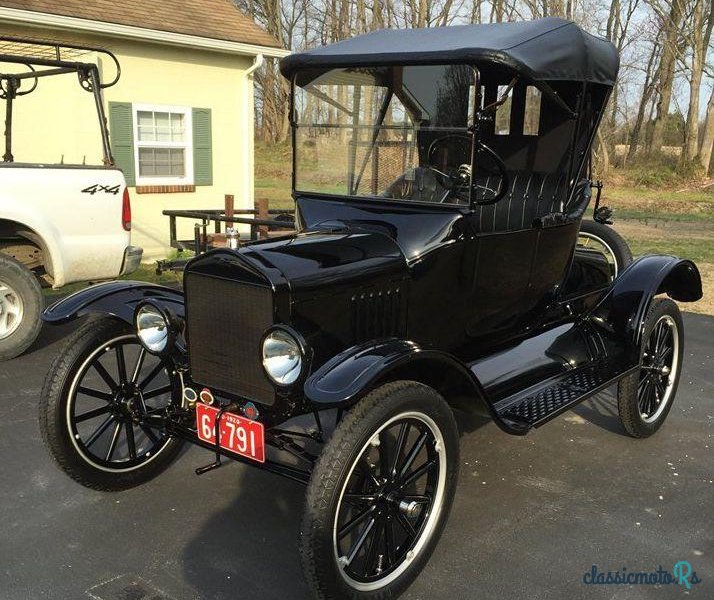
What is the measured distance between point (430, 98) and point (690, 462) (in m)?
2.49

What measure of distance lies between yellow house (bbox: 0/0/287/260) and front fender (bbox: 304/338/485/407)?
23.6 feet

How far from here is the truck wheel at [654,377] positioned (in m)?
4.04

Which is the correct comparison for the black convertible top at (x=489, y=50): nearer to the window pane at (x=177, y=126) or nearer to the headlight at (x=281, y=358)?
the headlight at (x=281, y=358)

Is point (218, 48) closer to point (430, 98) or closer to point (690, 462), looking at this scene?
point (430, 98)

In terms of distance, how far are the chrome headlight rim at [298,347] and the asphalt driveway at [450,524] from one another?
31.6 inches

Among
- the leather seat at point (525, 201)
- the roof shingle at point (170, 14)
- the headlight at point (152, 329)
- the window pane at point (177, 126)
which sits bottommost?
the headlight at point (152, 329)

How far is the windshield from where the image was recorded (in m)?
3.37

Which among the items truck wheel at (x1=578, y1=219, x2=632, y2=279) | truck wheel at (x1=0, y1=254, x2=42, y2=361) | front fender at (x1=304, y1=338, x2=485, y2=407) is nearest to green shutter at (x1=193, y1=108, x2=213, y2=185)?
truck wheel at (x1=0, y1=254, x2=42, y2=361)

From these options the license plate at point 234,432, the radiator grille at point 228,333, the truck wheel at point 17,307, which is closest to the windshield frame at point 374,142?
the radiator grille at point 228,333

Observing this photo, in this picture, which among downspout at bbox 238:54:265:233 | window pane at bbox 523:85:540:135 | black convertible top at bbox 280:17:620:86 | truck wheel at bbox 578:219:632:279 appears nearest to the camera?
black convertible top at bbox 280:17:620:86

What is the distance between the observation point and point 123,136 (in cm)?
A: 915

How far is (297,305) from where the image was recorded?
2811 mm

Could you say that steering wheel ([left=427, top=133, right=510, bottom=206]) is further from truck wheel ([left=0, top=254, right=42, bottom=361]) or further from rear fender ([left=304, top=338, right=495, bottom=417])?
truck wheel ([left=0, top=254, right=42, bottom=361])

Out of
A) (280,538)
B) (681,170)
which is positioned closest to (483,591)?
(280,538)
